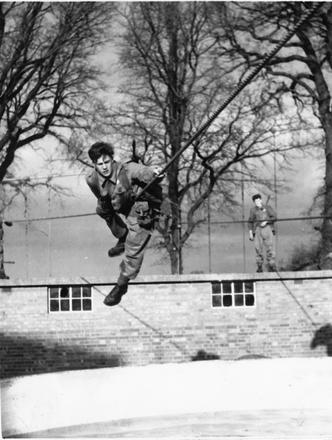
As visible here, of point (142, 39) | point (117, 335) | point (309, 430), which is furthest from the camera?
point (142, 39)

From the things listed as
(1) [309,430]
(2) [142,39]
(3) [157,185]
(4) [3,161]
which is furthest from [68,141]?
(3) [157,185]

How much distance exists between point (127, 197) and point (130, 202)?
2.5 inches

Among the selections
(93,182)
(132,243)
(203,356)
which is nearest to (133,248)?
(132,243)

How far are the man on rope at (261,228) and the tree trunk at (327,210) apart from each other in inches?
47.1

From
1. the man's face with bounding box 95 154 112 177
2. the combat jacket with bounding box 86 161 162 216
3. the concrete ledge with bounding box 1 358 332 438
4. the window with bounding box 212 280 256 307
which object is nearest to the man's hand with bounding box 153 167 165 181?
the combat jacket with bounding box 86 161 162 216

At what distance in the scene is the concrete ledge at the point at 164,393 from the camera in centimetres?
1033

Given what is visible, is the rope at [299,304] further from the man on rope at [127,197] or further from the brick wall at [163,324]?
the man on rope at [127,197]

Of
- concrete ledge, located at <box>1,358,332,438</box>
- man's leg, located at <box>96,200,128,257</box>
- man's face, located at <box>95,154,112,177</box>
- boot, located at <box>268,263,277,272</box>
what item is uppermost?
man's face, located at <box>95,154,112,177</box>

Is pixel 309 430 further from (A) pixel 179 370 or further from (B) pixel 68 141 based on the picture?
(B) pixel 68 141

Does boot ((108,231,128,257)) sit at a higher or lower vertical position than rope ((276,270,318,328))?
higher

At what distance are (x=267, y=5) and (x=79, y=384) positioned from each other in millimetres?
8610

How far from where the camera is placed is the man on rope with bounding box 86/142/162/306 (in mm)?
7355

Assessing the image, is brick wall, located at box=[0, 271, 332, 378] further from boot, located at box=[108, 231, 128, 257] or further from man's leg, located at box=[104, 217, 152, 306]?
man's leg, located at box=[104, 217, 152, 306]

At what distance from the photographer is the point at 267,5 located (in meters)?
16.8
